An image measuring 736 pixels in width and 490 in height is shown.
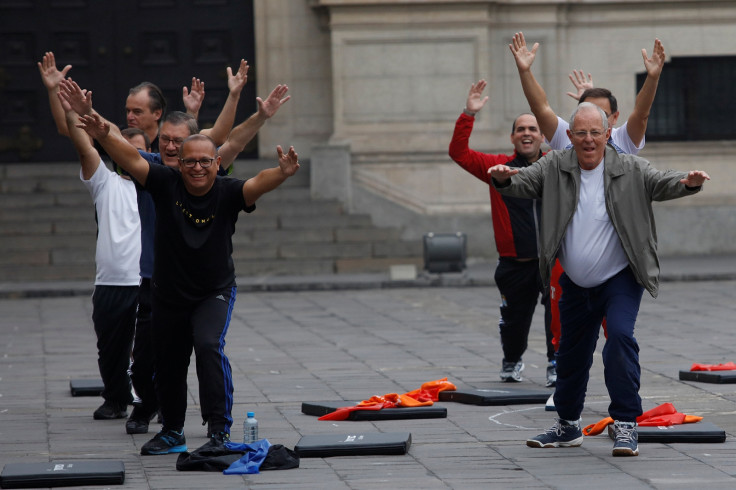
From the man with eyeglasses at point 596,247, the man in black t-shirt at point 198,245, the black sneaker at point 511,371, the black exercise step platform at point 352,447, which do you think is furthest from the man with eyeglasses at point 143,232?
the black sneaker at point 511,371

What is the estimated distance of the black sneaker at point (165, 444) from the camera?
721cm

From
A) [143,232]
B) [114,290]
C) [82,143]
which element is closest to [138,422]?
[114,290]

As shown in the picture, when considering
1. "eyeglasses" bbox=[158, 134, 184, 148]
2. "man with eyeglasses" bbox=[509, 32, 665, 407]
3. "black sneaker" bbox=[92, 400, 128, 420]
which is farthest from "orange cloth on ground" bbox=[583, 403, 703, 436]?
"black sneaker" bbox=[92, 400, 128, 420]

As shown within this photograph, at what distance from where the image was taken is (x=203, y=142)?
6957 millimetres

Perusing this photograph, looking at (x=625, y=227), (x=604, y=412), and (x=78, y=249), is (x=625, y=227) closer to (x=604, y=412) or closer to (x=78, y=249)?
(x=604, y=412)

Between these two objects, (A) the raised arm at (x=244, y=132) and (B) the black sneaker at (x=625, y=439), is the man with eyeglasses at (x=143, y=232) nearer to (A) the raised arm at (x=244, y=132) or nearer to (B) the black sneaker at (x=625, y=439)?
(A) the raised arm at (x=244, y=132)

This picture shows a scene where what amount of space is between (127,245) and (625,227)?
316 centimetres

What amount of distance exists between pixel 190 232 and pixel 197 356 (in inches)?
24.7

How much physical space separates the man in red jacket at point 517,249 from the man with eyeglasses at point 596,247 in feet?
6.97

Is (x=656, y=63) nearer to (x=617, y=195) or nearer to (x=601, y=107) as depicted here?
(x=601, y=107)

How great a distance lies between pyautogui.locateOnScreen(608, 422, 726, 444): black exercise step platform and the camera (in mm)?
7145

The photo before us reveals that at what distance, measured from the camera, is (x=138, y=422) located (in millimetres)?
7945

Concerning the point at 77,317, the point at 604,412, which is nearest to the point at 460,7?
the point at 77,317

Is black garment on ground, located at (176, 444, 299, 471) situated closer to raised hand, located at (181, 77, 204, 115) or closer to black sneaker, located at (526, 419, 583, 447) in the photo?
black sneaker, located at (526, 419, 583, 447)
